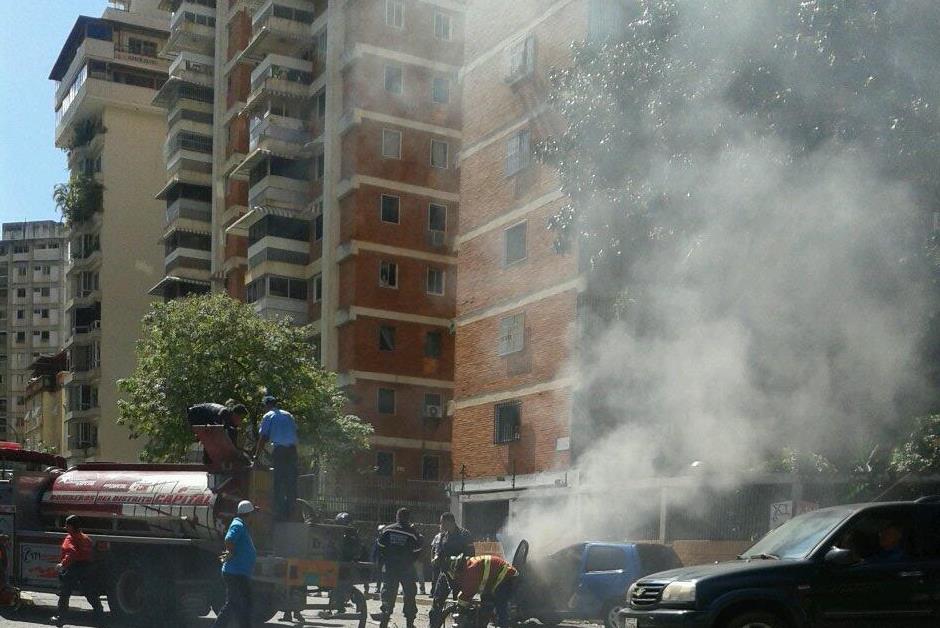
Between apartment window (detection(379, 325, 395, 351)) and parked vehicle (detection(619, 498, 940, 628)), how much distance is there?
30292 mm

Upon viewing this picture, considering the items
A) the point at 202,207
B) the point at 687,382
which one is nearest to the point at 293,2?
the point at 202,207

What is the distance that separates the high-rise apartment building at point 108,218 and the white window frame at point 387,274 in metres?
20.9

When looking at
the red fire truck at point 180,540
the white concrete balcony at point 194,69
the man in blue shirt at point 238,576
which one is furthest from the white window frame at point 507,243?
the white concrete balcony at point 194,69

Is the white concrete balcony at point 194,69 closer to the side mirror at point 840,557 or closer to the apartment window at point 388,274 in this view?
the apartment window at point 388,274

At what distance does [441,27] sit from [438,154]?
450 centimetres

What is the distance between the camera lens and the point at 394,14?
41406 mm

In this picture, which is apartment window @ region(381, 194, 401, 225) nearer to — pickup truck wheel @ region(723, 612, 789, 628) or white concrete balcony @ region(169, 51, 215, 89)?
white concrete balcony @ region(169, 51, 215, 89)

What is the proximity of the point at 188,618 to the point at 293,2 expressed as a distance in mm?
34394

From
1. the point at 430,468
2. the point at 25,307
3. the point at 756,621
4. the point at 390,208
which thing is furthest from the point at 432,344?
the point at 25,307

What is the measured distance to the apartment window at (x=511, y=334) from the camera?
2806cm

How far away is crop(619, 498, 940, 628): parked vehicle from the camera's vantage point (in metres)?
9.02

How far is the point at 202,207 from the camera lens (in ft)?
174

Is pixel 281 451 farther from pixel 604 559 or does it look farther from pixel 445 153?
pixel 445 153

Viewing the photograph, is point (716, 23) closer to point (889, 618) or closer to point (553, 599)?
point (553, 599)
